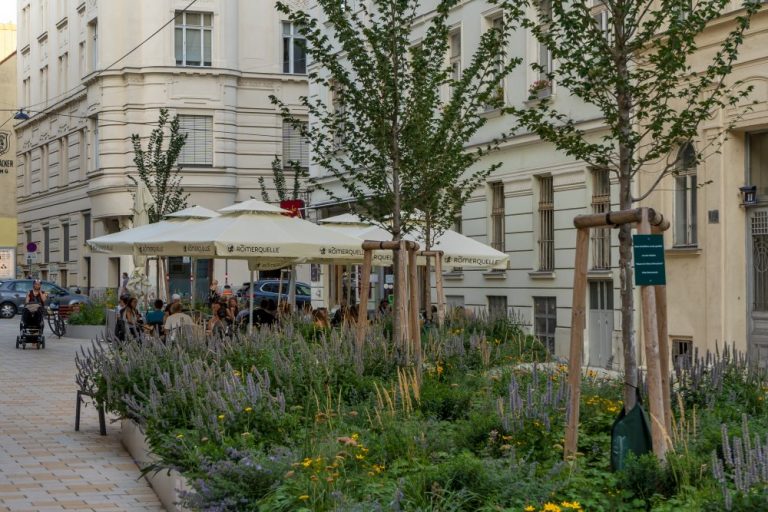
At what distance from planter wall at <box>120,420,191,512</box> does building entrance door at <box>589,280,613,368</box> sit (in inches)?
511

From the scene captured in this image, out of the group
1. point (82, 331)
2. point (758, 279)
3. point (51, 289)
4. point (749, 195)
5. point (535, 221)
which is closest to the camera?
point (749, 195)

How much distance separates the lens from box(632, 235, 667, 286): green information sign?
862 cm

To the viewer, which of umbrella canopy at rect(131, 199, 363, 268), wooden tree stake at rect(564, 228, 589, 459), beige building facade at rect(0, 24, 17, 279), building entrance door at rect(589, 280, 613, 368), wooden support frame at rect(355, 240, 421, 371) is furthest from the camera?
beige building facade at rect(0, 24, 17, 279)

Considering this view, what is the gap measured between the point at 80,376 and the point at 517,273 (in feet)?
50.8

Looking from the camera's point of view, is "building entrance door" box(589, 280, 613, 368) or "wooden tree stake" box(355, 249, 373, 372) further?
"building entrance door" box(589, 280, 613, 368)

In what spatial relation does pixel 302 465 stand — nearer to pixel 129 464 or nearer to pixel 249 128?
pixel 129 464

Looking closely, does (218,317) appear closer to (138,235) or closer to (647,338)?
(138,235)

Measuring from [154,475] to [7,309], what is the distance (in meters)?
43.8

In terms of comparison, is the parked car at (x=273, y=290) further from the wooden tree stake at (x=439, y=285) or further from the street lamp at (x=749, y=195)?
the street lamp at (x=749, y=195)

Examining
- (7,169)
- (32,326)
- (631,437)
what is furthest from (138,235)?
(7,169)

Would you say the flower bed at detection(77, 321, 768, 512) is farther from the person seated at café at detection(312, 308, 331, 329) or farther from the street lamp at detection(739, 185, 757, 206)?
the street lamp at detection(739, 185, 757, 206)

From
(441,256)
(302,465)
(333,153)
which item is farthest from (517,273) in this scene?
(302,465)

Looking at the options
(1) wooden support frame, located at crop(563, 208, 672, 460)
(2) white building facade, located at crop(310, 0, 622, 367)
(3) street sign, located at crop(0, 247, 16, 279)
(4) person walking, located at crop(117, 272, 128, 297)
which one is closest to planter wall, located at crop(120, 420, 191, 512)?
(1) wooden support frame, located at crop(563, 208, 672, 460)

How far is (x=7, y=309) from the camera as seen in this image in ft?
172
